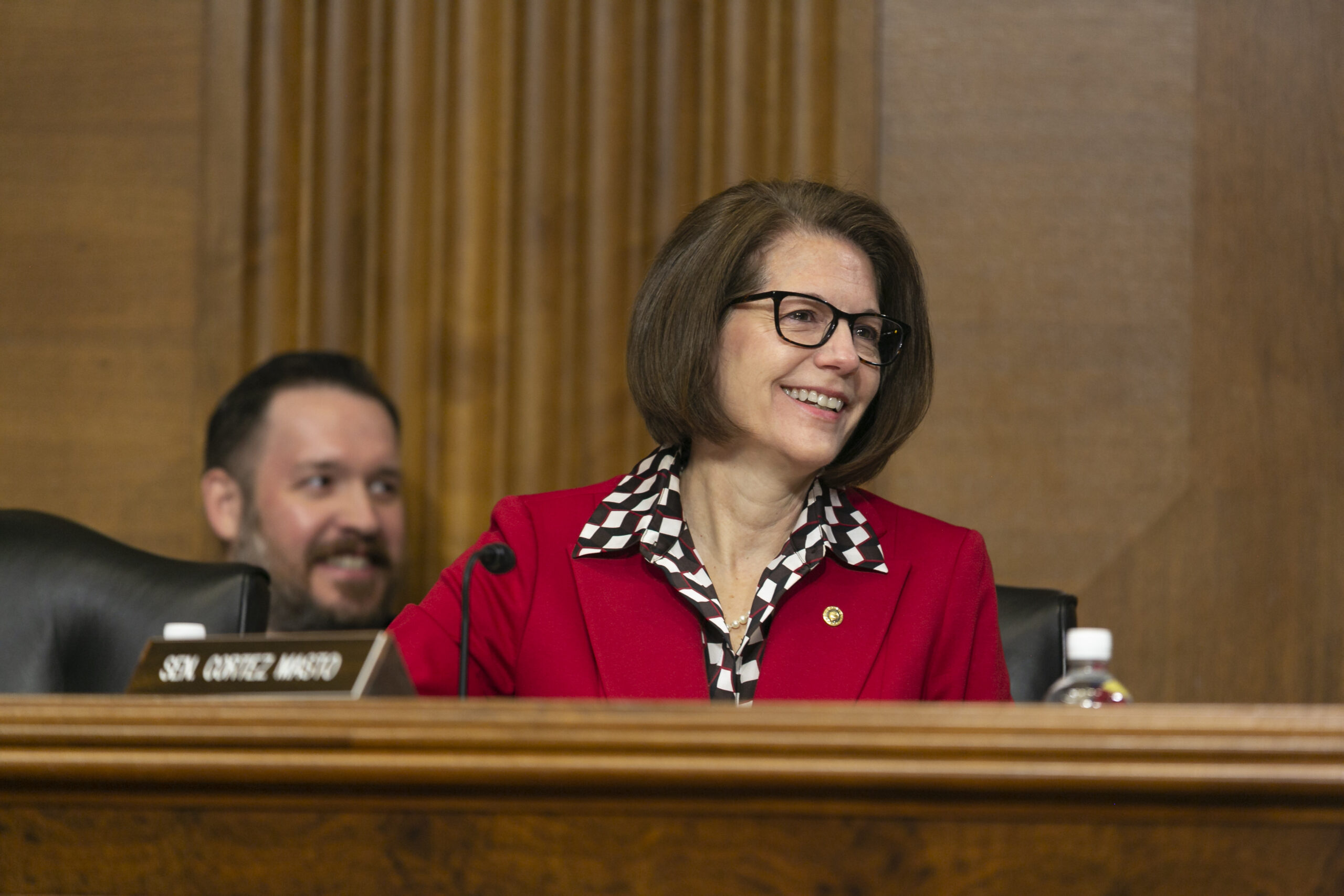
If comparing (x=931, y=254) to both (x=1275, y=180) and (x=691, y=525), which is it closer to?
(x=1275, y=180)

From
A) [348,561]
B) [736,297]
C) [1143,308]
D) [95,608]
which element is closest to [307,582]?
[348,561]

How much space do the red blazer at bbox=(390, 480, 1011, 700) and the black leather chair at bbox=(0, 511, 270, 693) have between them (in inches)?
11.3

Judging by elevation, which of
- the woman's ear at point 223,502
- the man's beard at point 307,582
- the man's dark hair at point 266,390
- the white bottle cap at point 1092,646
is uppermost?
the man's dark hair at point 266,390

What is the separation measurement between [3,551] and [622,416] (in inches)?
45.7

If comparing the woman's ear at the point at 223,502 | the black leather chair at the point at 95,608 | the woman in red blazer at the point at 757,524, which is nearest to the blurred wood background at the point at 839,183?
the woman's ear at the point at 223,502

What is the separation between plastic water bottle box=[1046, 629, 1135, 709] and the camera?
1088 millimetres

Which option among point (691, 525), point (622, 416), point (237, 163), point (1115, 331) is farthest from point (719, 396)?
point (237, 163)

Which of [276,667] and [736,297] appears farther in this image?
[736,297]

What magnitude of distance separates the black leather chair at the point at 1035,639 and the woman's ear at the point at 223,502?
1.46 m

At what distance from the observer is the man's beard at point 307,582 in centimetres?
249

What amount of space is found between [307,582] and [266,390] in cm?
37

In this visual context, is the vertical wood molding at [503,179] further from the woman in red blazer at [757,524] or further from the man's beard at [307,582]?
the woman in red blazer at [757,524]

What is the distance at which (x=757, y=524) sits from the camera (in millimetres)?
1821

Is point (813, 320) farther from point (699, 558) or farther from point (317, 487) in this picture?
point (317, 487)
